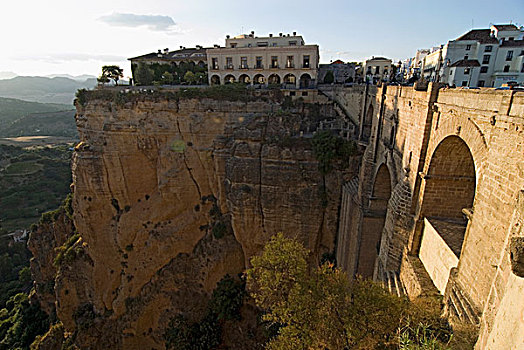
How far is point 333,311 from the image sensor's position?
31.3 feet

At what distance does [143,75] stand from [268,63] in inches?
560

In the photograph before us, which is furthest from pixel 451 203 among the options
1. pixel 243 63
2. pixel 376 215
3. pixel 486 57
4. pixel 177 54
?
pixel 177 54

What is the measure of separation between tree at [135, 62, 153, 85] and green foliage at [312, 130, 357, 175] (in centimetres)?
2277

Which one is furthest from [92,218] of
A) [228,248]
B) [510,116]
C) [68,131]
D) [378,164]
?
[68,131]

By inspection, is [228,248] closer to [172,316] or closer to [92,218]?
[172,316]

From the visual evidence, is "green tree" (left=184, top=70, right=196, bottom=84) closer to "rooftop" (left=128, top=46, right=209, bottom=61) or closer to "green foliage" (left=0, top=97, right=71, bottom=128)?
"rooftop" (left=128, top=46, right=209, bottom=61)

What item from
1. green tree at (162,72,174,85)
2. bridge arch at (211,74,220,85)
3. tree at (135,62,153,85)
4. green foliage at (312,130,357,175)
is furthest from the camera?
bridge arch at (211,74,220,85)

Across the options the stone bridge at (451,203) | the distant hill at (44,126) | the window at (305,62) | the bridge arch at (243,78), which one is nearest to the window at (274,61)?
the window at (305,62)

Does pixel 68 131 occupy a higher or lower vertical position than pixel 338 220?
lower

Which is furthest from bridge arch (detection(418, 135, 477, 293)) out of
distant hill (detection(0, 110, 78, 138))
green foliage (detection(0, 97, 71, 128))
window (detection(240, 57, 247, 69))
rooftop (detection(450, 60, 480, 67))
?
green foliage (detection(0, 97, 71, 128))

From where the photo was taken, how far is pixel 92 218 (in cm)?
2680

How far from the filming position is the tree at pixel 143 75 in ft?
108

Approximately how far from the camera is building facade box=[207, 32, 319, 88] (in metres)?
31.4

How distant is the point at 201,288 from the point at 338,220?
12.8 meters
